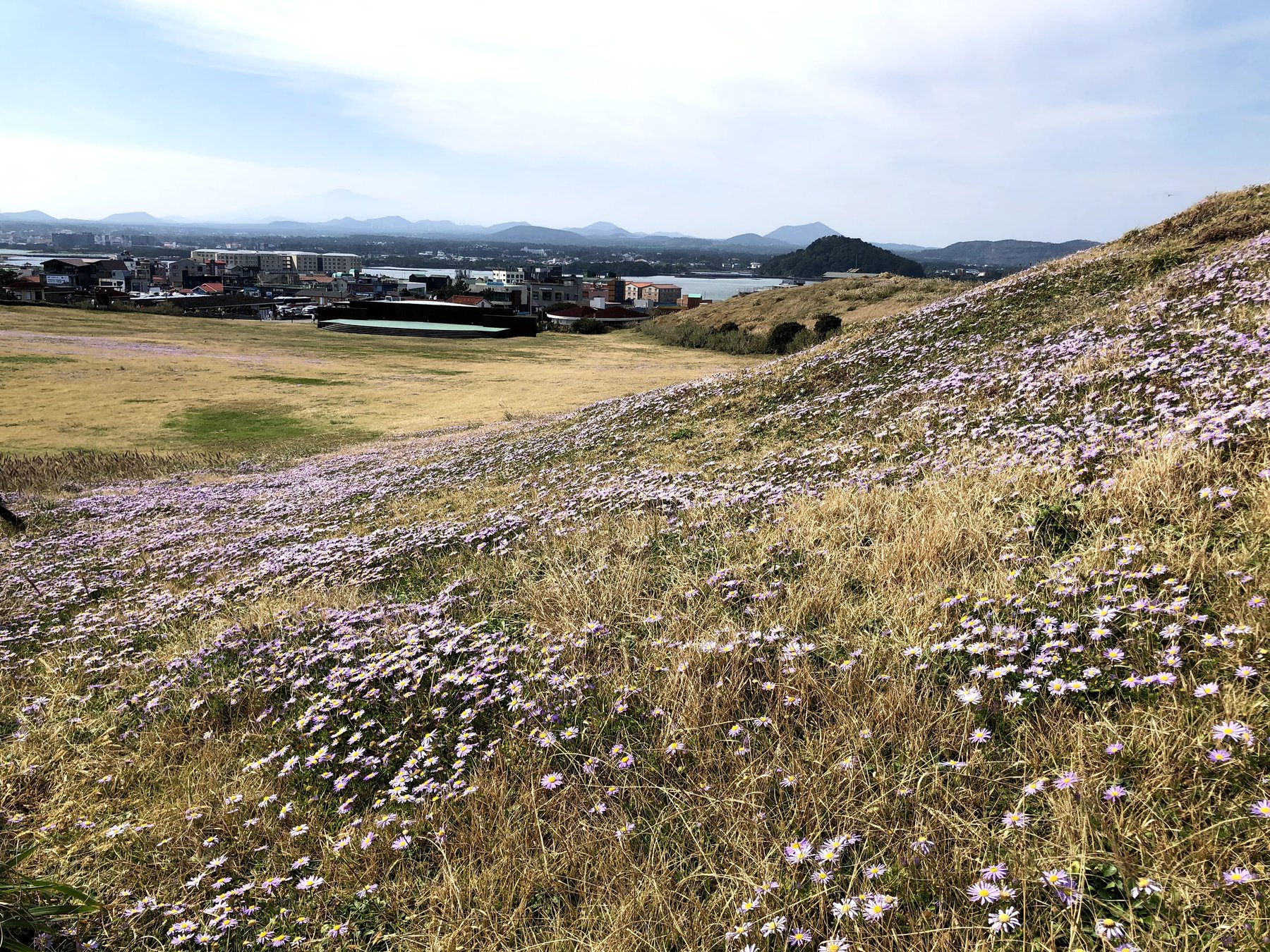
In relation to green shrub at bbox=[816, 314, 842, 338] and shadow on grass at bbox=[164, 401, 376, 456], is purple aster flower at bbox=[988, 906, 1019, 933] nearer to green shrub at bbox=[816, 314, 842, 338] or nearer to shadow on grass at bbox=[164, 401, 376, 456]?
shadow on grass at bbox=[164, 401, 376, 456]

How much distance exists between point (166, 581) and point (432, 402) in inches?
1099

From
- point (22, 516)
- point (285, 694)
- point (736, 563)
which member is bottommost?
point (22, 516)

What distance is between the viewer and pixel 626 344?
2741 inches

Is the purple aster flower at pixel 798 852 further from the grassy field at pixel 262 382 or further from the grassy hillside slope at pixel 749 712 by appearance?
the grassy field at pixel 262 382

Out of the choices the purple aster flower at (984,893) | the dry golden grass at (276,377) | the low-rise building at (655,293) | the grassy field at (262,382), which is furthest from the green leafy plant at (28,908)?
the low-rise building at (655,293)

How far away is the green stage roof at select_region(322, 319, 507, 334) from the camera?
252 ft

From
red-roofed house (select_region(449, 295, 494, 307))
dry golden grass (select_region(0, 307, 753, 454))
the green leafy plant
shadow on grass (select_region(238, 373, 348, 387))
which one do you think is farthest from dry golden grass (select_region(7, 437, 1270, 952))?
red-roofed house (select_region(449, 295, 494, 307))

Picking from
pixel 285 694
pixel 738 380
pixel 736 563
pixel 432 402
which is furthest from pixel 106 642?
pixel 432 402

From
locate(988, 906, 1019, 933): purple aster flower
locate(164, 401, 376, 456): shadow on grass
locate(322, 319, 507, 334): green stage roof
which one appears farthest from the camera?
locate(322, 319, 507, 334): green stage roof

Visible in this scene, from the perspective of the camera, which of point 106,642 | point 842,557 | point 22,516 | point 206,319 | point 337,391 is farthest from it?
point 206,319

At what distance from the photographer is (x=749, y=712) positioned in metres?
3.64

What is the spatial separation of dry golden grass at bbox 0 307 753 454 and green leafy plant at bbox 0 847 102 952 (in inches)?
947

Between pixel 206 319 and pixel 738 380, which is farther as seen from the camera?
Answer: pixel 206 319

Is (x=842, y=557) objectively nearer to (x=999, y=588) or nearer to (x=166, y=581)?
(x=999, y=588)
